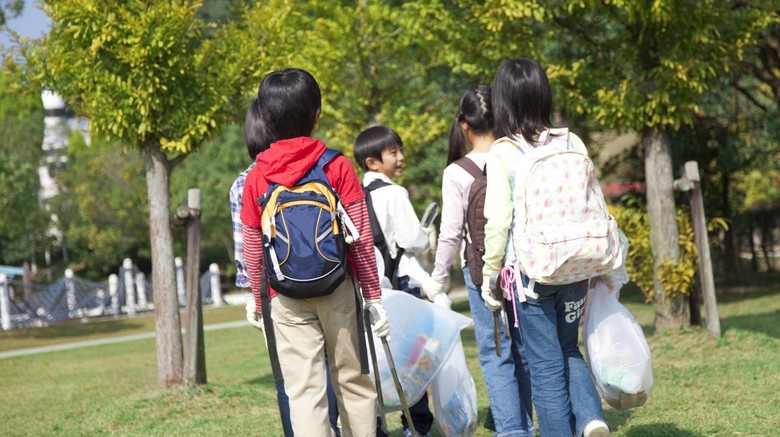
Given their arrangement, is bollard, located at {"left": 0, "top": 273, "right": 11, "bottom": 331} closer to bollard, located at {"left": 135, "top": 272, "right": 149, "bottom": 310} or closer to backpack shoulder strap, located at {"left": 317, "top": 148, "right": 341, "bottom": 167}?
bollard, located at {"left": 135, "top": 272, "right": 149, "bottom": 310}

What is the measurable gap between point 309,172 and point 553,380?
130 cm

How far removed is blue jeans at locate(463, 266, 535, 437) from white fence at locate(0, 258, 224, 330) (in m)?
18.7

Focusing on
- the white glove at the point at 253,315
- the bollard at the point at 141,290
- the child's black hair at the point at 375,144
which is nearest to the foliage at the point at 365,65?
the child's black hair at the point at 375,144

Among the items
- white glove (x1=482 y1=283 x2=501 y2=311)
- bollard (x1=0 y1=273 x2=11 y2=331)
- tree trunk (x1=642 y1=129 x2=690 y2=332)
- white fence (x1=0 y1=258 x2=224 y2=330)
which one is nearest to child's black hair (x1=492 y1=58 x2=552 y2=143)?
white glove (x1=482 y1=283 x2=501 y2=311)

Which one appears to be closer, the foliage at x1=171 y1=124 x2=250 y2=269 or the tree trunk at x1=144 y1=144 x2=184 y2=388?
the tree trunk at x1=144 y1=144 x2=184 y2=388

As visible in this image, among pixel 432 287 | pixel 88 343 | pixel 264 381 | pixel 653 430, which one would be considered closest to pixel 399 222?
pixel 432 287

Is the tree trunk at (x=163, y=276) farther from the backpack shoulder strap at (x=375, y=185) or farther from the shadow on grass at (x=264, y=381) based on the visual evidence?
the backpack shoulder strap at (x=375, y=185)

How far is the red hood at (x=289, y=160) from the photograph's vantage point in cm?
356

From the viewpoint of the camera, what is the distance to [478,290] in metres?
4.54

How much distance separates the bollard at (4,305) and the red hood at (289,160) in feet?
64.1

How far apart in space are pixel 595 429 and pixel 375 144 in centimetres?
214

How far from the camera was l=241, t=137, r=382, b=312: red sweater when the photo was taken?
11.8 ft

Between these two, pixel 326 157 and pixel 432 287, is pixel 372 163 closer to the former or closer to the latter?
pixel 432 287

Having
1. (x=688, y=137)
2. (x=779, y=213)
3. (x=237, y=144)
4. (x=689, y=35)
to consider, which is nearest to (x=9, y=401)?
(x=689, y=35)
